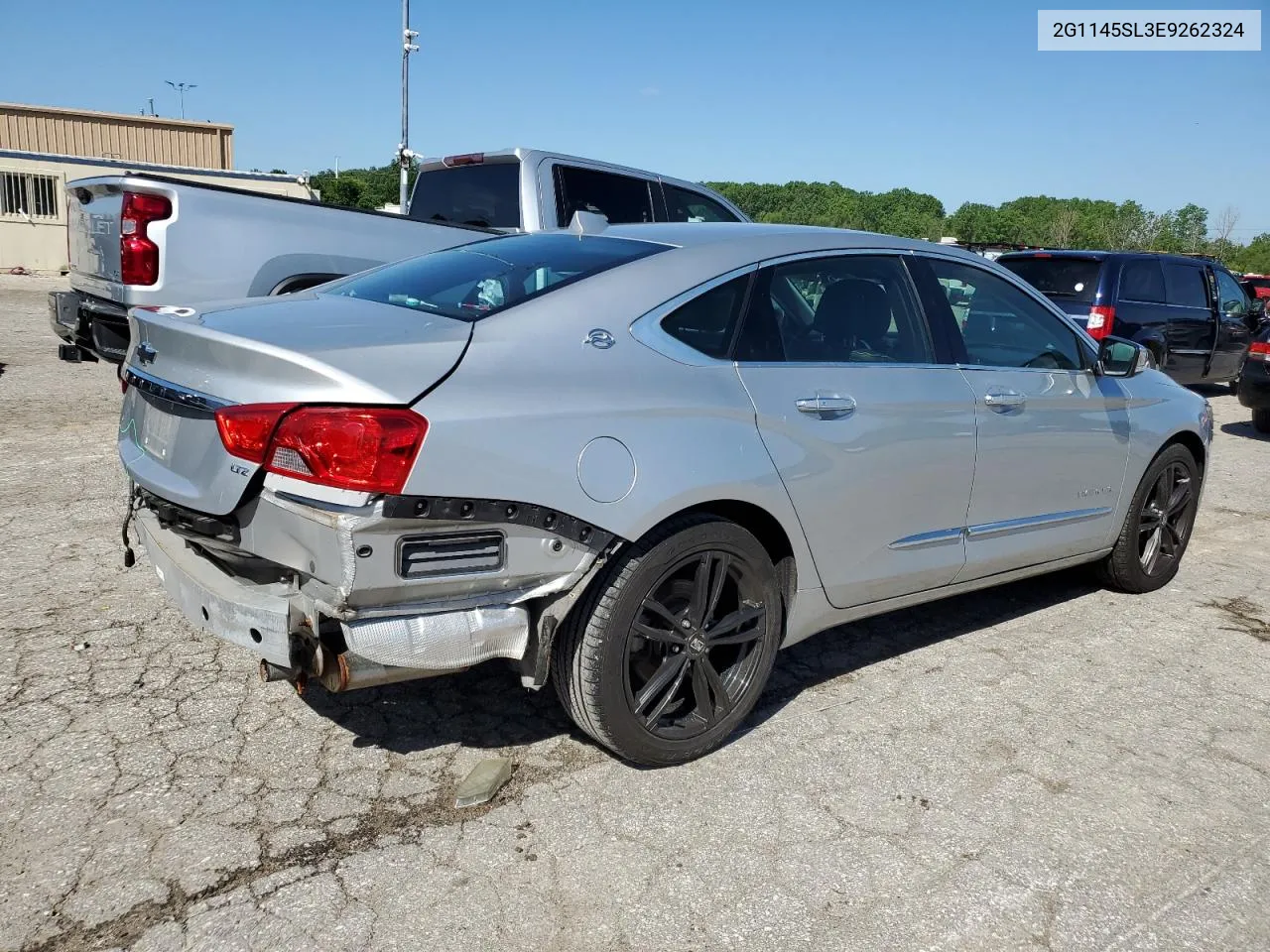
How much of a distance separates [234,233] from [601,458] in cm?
403

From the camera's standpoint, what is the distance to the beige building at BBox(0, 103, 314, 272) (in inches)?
1147

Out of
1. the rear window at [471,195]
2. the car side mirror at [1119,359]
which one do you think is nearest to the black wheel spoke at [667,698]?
the car side mirror at [1119,359]

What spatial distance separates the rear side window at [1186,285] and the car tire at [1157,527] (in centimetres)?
773

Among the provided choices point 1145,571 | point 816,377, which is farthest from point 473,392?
point 1145,571

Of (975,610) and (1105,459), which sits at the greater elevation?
(1105,459)

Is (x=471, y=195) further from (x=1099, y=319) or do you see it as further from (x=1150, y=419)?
(x=1099, y=319)

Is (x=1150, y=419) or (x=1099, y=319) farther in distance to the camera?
(x=1099, y=319)

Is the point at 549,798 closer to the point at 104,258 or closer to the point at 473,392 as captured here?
the point at 473,392

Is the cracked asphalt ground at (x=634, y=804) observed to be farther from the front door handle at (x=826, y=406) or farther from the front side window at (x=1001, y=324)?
the front side window at (x=1001, y=324)

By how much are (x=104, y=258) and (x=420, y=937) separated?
16.3 ft

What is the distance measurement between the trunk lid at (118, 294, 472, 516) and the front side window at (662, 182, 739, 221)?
5098 millimetres

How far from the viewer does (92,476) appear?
6137 millimetres

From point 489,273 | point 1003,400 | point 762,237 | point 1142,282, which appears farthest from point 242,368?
point 1142,282

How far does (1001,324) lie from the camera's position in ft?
14.1
